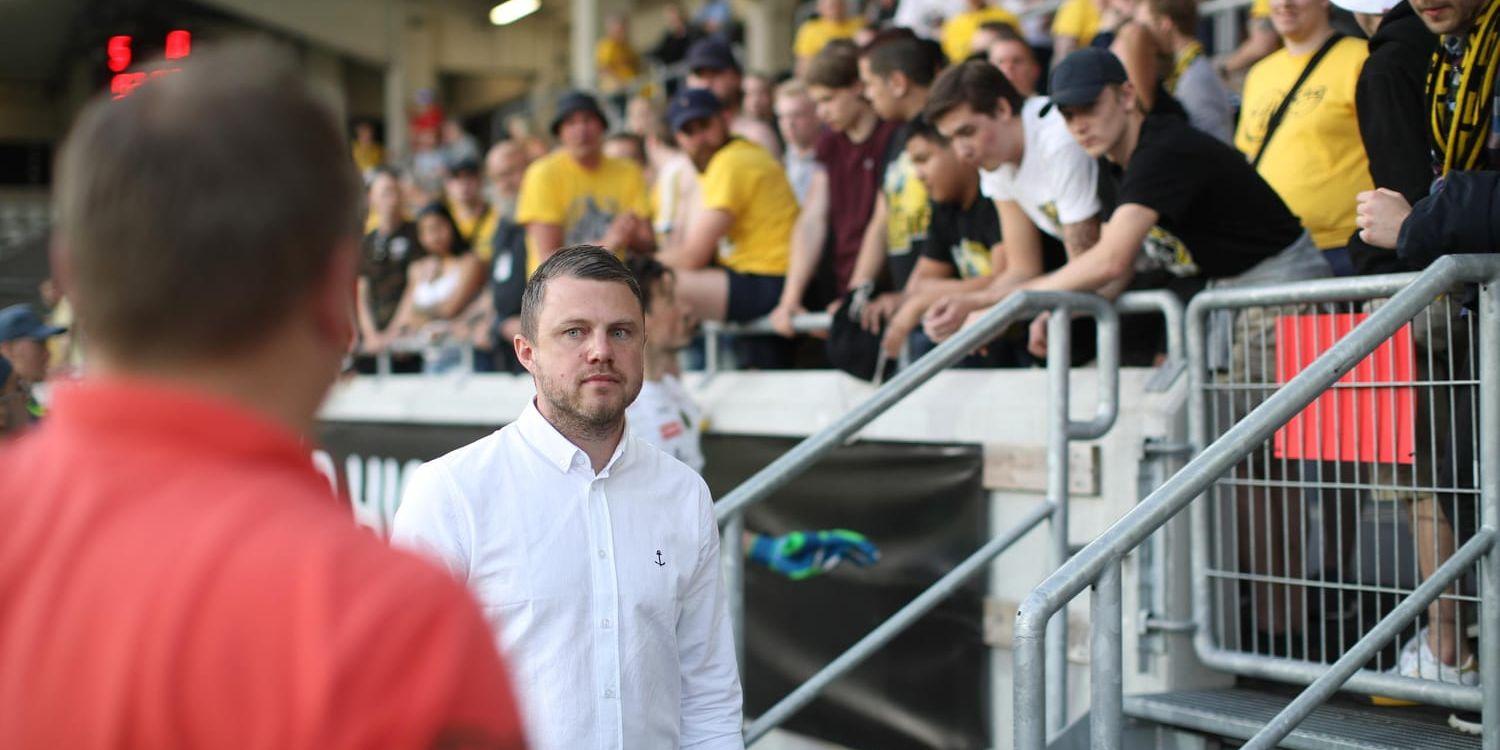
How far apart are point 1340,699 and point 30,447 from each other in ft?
13.2

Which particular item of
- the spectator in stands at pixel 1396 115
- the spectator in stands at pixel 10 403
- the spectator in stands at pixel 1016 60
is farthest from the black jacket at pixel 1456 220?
the spectator in stands at pixel 10 403

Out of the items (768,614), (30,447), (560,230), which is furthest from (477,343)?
(30,447)

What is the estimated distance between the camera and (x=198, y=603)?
1.06 metres

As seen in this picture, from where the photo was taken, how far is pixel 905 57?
6.50 meters

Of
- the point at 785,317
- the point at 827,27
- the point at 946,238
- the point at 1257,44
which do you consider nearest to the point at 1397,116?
the point at 946,238

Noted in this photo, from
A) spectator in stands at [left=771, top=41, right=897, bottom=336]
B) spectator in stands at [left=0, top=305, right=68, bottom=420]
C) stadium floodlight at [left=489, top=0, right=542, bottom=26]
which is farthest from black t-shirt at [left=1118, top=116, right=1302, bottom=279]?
stadium floodlight at [left=489, top=0, right=542, bottom=26]

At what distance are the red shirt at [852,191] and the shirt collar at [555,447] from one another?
3984 millimetres

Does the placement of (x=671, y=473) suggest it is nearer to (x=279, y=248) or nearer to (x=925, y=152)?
(x=279, y=248)

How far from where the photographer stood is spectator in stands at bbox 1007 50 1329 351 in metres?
4.60

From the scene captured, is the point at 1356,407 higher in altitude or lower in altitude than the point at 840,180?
lower

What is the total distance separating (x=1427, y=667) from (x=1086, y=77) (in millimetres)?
2028

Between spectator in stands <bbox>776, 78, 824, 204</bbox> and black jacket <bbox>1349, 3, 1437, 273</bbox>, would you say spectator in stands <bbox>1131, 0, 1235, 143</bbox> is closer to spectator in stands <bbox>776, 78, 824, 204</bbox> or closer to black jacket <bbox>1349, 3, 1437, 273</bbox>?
black jacket <bbox>1349, 3, 1437, 273</bbox>

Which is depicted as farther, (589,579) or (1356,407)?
(1356,407)

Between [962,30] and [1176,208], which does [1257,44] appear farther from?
[1176,208]
